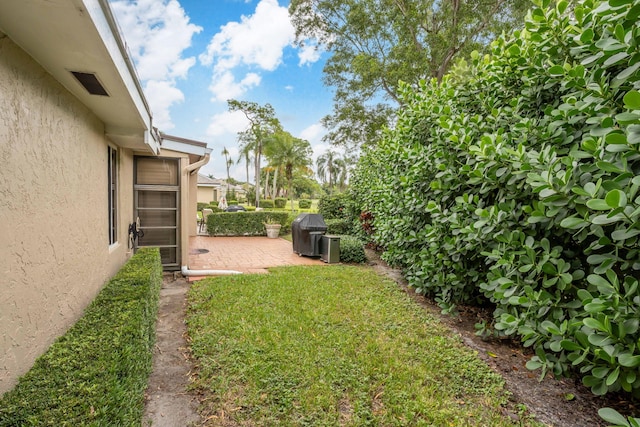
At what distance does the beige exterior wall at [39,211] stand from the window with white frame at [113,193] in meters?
1.28

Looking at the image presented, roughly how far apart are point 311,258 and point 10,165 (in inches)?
325

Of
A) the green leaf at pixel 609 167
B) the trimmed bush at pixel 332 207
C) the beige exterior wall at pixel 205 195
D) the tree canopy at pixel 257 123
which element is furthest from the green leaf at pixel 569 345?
the beige exterior wall at pixel 205 195

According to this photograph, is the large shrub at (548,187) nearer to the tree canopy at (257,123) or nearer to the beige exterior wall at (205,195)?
the tree canopy at (257,123)

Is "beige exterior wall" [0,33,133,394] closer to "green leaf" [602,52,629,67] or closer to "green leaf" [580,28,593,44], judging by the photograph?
"green leaf" [602,52,629,67]

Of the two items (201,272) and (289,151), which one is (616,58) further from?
(289,151)

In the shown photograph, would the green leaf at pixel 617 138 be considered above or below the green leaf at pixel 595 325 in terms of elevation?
above

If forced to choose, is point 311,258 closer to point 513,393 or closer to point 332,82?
point 513,393

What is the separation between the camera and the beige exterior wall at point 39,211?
196 cm

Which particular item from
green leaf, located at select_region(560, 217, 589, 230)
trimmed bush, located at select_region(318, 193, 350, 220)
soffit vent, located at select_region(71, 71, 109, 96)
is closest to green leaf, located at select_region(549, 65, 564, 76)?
green leaf, located at select_region(560, 217, 589, 230)

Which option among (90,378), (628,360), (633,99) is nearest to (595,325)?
(628,360)

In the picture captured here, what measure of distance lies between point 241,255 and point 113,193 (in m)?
5.11

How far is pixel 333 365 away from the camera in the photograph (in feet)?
11.7

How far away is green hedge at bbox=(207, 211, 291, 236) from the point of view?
47.2 ft

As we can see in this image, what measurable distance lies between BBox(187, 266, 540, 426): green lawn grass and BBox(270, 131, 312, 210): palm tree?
3174 cm
